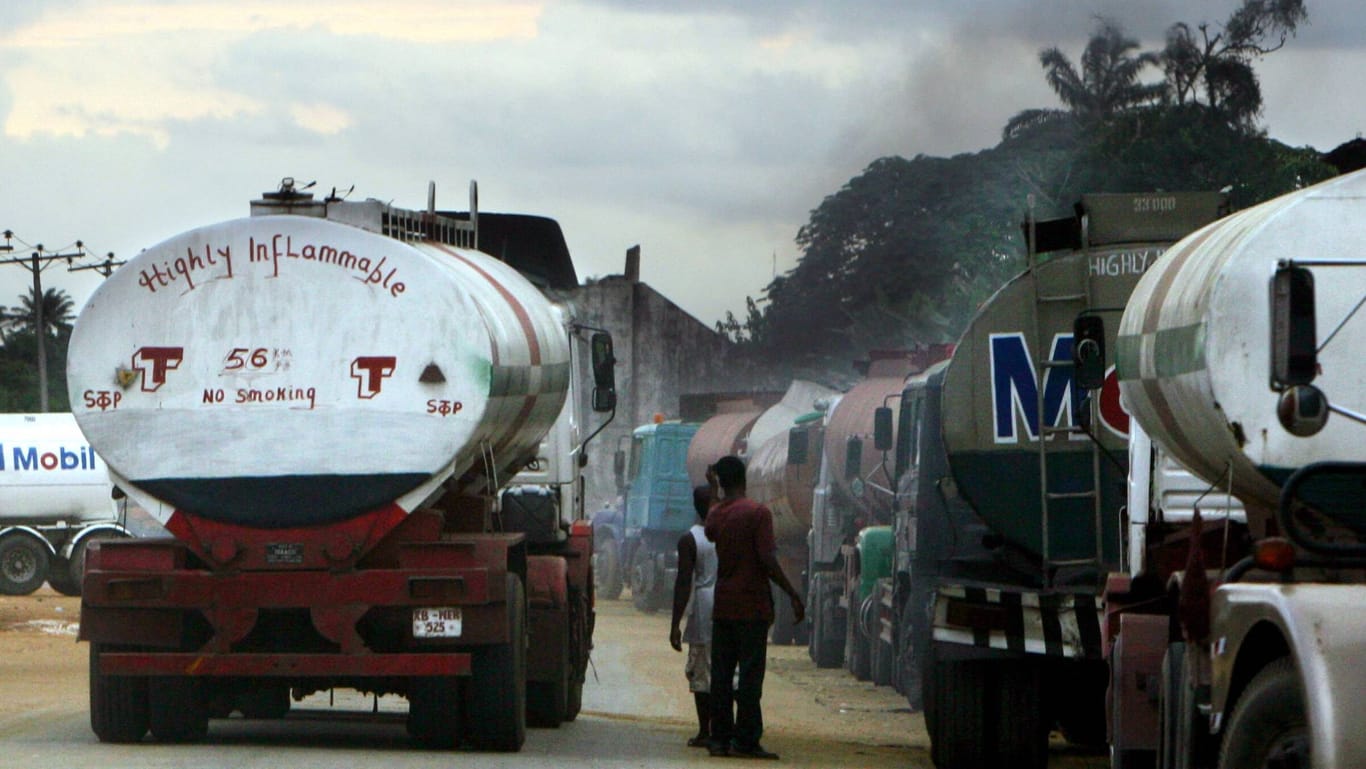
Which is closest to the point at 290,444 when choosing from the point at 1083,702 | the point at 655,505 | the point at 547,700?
the point at 547,700

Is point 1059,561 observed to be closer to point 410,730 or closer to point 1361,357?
point 410,730

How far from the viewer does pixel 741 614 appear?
42.7ft

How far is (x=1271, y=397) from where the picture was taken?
24.1 ft

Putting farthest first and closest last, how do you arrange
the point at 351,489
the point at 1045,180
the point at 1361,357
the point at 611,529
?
1. the point at 1045,180
2. the point at 611,529
3. the point at 351,489
4. the point at 1361,357

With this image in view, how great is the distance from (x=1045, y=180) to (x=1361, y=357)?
137 ft

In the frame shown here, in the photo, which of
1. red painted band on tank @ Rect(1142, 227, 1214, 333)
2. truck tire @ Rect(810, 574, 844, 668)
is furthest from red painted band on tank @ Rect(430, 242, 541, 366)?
truck tire @ Rect(810, 574, 844, 668)

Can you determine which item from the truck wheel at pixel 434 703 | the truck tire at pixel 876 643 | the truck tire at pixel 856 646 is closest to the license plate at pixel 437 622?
the truck wheel at pixel 434 703

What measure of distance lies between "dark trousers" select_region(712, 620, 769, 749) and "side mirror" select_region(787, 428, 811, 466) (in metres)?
14.0

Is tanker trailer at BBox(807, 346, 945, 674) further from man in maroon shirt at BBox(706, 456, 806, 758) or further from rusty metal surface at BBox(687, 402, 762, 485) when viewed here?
rusty metal surface at BBox(687, 402, 762, 485)

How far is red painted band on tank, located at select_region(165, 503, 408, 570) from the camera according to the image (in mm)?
12500

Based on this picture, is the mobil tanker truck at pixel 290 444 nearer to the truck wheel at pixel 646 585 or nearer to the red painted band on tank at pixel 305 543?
the red painted band on tank at pixel 305 543

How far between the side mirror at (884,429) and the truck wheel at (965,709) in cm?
662

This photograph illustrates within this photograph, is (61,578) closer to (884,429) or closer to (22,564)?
(22,564)

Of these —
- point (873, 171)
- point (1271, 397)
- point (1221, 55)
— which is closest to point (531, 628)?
point (1271, 397)
